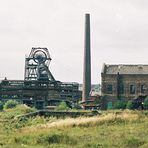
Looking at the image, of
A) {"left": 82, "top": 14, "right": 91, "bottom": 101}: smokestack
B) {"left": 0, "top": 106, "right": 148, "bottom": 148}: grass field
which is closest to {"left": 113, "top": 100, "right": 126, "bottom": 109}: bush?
{"left": 82, "top": 14, "right": 91, "bottom": 101}: smokestack

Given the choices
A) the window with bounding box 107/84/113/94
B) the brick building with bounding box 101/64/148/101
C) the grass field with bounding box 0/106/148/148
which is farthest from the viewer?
the window with bounding box 107/84/113/94

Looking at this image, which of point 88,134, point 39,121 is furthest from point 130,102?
point 88,134

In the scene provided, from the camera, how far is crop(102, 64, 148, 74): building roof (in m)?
68.1

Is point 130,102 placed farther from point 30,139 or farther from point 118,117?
point 30,139

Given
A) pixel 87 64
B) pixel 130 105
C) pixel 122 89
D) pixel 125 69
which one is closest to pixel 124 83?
pixel 122 89

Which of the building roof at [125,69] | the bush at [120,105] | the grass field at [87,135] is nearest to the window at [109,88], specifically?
the building roof at [125,69]

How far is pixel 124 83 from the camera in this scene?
223ft

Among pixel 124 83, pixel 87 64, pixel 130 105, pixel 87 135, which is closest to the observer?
pixel 87 135

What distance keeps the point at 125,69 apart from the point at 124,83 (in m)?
2.27

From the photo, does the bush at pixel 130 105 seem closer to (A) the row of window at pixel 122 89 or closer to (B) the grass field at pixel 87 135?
(A) the row of window at pixel 122 89

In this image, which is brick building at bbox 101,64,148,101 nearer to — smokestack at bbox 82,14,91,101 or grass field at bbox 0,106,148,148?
smokestack at bbox 82,14,91,101

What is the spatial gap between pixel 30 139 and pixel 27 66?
5373cm

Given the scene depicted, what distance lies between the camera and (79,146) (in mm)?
17812

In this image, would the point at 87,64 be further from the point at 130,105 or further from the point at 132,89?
the point at 130,105
